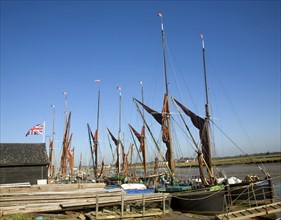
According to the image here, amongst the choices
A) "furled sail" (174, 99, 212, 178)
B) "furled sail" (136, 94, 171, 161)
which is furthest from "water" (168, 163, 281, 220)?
"furled sail" (136, 94, 171, 161)

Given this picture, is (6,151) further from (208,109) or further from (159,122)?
(208,109)

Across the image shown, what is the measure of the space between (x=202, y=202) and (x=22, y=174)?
22.0 metres

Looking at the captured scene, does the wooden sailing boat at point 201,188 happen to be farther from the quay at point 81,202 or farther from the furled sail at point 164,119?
the quay at point 81,202

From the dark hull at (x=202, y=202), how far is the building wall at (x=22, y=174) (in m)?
18.5

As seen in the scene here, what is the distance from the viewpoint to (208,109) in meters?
34.2

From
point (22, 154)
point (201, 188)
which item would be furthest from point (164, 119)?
point (22, 154)

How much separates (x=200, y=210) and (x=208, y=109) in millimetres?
13597

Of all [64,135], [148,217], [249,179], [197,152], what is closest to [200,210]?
[148,217]

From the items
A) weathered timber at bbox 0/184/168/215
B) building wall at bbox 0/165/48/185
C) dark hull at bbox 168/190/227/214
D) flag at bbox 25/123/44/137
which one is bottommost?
dark hull at bbox 168/190/227/214

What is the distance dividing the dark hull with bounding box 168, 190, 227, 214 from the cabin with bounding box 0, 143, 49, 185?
18.6 m

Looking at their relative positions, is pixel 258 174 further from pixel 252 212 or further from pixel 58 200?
pixel 58 200

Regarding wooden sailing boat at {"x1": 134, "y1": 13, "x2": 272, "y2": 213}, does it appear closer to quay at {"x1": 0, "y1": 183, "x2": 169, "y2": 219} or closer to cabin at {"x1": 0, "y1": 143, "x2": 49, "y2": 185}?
quay at {"x1": 0, "y1": 183, "x2": 169, "y2": 219}

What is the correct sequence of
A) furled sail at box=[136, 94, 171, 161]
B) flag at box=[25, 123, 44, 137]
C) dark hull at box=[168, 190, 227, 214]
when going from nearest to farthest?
dark hull at box=[168, 190, 227, 214] → furled sail at box=[136, 94, 171, 161] → flag at box=[25, 123, 44, 137]

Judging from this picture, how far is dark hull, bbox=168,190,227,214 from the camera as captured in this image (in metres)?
24.6
